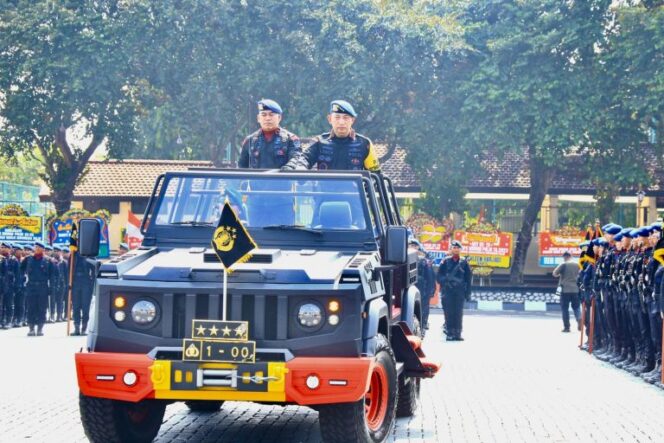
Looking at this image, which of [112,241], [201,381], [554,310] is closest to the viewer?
[201,381]

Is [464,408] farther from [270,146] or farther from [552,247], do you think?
[552,247]

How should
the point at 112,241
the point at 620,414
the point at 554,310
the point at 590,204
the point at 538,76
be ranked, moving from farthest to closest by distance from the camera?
the point at 112,241 < the point at 590,204 < the point at 538,76 < the point at 554,310 < the point at 620,414

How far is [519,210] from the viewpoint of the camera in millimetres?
57875

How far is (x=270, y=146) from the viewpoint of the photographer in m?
12.8

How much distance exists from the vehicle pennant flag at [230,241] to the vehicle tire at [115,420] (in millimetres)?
1321

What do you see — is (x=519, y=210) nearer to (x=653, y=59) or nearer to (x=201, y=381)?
(x=653, y=59)

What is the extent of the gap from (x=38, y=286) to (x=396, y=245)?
17.9 m

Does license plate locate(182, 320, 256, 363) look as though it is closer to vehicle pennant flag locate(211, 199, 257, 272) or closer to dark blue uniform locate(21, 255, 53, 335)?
vehicle pennant flag locate(211, 199, 257, 272)

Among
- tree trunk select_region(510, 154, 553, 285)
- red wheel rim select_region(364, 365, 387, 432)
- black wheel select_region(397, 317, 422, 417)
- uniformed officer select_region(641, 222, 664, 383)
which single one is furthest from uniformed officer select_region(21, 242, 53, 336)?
tree trunk select_region(510, 154, 553, 285)

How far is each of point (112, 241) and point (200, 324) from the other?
54924 millimetres

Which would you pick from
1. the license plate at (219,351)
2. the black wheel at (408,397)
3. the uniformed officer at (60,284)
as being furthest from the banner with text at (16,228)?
the license plate at (219,351)

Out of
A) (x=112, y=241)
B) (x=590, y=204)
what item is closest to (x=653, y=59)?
(x=590, y=204)

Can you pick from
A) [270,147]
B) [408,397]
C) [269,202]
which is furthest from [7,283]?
[269,202]

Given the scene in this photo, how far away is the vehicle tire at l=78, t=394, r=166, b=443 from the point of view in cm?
977
